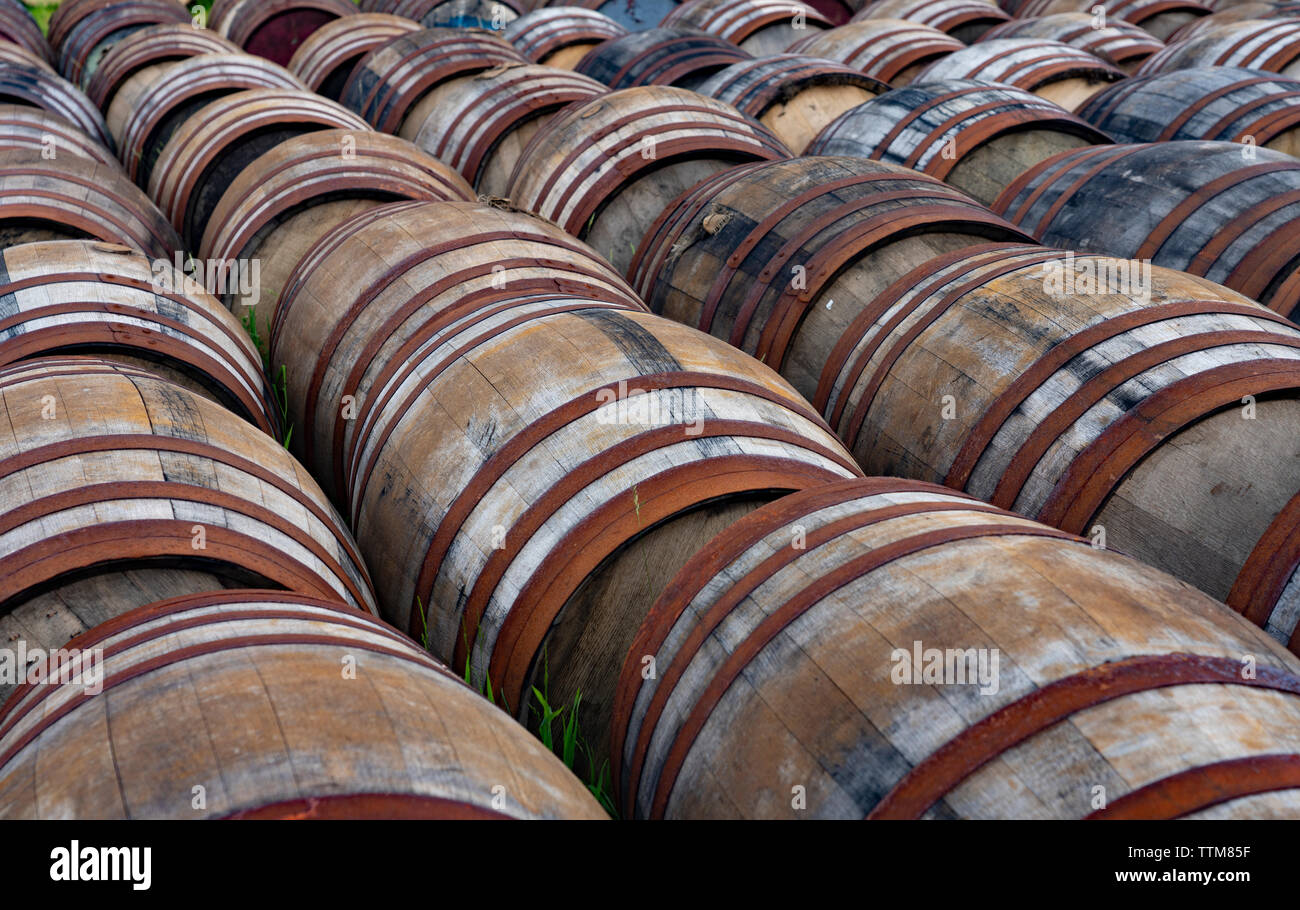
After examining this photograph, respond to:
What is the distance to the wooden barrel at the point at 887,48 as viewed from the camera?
8219 mm

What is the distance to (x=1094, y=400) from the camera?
10.4 feet

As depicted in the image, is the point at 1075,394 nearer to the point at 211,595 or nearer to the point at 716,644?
the point at 716,644

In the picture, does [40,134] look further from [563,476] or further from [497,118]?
[563,476]

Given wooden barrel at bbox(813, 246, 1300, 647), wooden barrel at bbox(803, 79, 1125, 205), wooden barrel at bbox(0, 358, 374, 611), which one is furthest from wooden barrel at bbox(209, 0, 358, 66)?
wooden barrel at bbox(813, 246, 1300, 647)

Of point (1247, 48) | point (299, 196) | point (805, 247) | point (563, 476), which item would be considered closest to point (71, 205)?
point (299, 196)

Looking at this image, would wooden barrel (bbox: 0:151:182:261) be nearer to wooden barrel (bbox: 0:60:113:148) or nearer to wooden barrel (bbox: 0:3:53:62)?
wooden barrel (bbox: 0:60:113:148)

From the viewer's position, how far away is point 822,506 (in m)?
2.47

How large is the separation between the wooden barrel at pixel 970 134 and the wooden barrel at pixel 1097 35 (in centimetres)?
302

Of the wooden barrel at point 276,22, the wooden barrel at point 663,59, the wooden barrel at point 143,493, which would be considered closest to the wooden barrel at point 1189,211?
the wooden barrel at point 663,59

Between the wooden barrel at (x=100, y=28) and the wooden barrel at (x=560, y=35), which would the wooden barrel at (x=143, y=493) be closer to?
the wooden barrel at (x=560, y=35)

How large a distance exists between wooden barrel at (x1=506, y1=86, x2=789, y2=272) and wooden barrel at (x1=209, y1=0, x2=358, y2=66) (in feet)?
20.0
